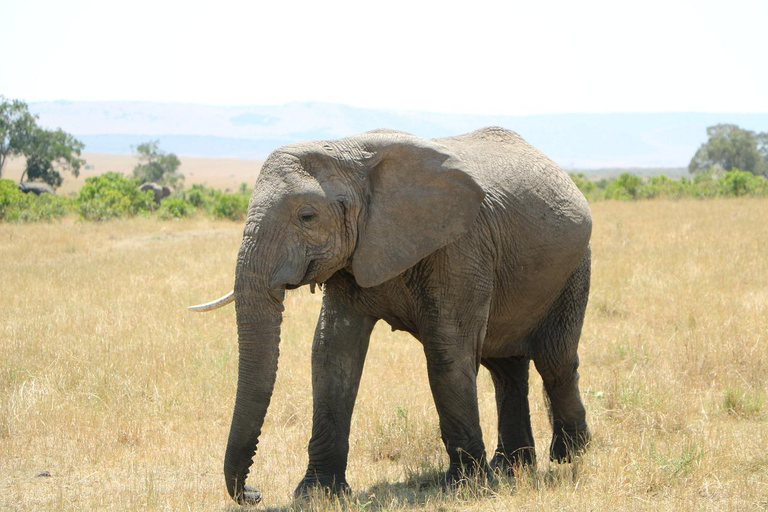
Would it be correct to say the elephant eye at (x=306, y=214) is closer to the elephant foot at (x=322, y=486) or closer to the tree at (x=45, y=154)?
the elephant foot at (x=322, y=486)

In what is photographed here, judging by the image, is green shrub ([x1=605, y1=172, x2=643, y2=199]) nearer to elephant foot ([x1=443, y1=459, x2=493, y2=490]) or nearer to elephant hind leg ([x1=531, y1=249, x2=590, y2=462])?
elephant hind leg ([x1=531, y1=249, x2=590, y2=462])

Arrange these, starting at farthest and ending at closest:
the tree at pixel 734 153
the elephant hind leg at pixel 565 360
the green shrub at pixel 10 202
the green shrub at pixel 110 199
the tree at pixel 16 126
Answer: the tree at pixel 734 153 < the tree at pixel 16 126 < the green shrub at pixel 110 199 < the green shrub at pixel 10 202 < the elephant hind leg at pixel 565 360

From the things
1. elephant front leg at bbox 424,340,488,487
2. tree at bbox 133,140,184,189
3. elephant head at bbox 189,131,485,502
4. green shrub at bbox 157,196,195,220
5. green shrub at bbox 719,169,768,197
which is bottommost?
tree at bbox 133,140,184,189

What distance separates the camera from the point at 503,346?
6035 millimetres

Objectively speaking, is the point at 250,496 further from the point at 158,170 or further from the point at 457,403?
the point at 158,170

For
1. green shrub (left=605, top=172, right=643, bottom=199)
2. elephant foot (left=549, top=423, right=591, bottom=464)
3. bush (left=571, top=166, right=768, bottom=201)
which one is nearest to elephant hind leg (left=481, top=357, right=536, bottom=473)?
elephant foot (left=549, top=423, right=591, bottom=464)

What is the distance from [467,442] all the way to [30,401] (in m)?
3.77

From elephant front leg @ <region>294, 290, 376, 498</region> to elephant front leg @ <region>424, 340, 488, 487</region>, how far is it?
486mm

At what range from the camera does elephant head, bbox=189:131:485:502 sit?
4.56 m

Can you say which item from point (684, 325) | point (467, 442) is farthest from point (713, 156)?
point (467, 442)

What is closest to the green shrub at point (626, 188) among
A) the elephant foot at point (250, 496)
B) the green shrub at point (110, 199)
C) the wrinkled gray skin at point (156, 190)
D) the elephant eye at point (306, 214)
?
the green shrub at point (110, 199)

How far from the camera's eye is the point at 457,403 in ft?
17.3

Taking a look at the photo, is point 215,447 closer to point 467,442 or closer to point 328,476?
point 328,476

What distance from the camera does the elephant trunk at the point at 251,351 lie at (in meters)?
4.53
